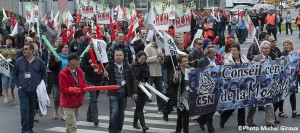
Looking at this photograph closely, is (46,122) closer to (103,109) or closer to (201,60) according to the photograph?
(103,109)

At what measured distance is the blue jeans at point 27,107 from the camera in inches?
456

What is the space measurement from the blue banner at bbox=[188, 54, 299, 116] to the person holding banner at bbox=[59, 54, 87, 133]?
76.4 inches

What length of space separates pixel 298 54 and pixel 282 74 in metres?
0.87

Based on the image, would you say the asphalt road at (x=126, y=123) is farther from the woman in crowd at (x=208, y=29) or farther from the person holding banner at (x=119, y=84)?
the woman in crowd at (x=208, y=29)

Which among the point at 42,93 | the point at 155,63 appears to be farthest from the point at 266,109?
the point at 42,93

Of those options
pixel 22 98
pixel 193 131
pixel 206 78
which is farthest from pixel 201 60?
pixel 22 98

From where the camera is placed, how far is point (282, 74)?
1286 cm

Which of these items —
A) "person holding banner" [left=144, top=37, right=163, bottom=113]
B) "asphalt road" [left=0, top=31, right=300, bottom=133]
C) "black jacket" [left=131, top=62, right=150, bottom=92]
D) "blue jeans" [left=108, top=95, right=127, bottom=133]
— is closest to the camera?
"blue jeans" [left=108, top=95, right=127, bottom=133]

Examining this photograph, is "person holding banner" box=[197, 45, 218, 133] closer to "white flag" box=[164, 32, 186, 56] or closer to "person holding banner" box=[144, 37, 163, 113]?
"white flag" box=[164, 32, 186, 56]

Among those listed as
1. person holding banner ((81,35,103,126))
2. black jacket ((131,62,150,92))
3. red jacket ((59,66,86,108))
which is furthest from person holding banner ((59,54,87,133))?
person holding banner ((81,35,103,126))

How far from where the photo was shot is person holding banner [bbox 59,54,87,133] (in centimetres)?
1049

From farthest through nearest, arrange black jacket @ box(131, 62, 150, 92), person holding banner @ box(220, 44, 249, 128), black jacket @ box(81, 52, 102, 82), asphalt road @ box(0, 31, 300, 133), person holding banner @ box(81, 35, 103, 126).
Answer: black jacket @ box(81, 52, 102, 82) < person holding banner @ box(81, 35, 103, 126) < asphalt road @ box(0, 31, 300, 133) < black jacket @ box(131, 62, 150, 92) < person holding banner @ box(220, 44, 249, 128)

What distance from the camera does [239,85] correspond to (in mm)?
12000

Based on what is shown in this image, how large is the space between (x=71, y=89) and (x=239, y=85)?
3.37 meters
